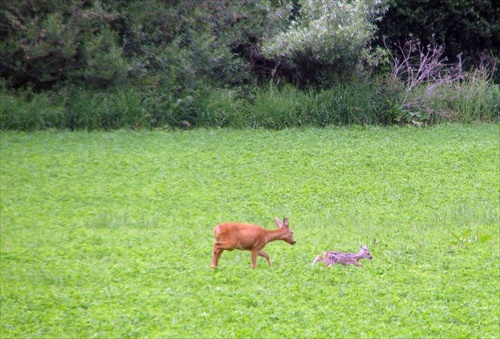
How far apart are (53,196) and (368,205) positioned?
374 centimetres

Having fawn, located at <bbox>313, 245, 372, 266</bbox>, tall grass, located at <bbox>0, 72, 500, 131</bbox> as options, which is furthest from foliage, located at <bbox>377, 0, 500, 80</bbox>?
fawn, located at <bbox>313, 245, 372, 266</bbox>

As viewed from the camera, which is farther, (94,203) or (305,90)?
(305,90)

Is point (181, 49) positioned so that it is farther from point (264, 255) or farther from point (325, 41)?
point (264, 255)

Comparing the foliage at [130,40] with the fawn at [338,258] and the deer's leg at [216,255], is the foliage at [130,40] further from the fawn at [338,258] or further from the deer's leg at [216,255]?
the fawn at [338,258]

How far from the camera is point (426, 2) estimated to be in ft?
63.4

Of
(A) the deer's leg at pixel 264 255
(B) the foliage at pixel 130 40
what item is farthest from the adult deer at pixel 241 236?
(B) the foliage at pixel 130 40

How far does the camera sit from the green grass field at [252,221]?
628 centimetres

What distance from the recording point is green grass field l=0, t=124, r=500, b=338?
20.6ft

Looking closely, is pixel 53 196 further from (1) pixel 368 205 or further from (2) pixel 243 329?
(2) pixel 243 329

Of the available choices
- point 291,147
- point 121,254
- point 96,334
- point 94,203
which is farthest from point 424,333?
point 291,147

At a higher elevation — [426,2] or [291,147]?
[426,2]

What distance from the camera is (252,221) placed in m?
9.36

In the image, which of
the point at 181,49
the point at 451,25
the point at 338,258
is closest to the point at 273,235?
the point at 338,258

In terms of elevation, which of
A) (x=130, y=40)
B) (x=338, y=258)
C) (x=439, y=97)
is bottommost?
(x=439, y=97)
